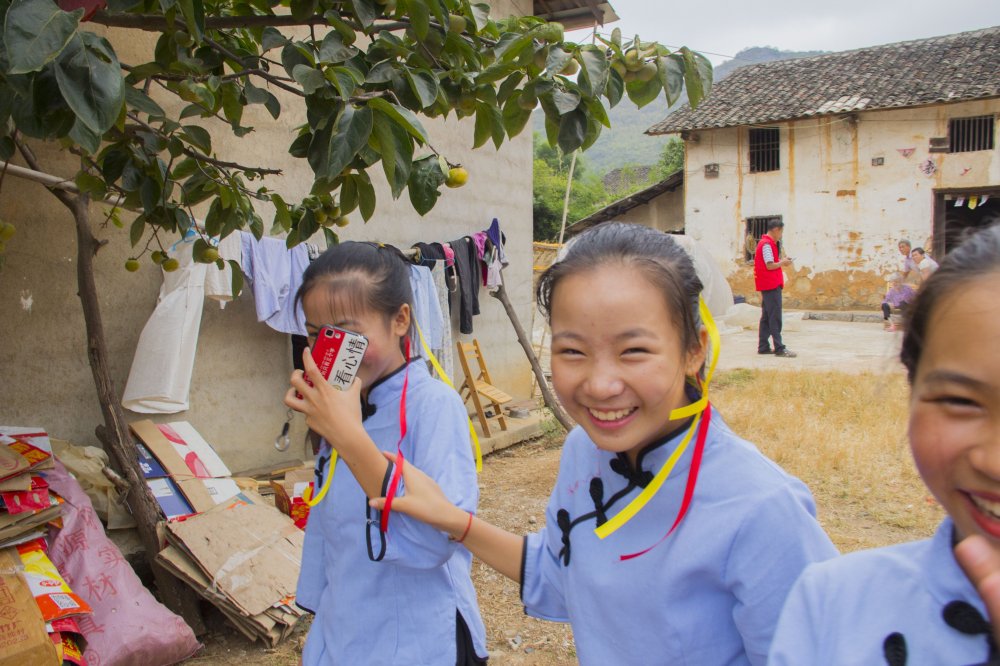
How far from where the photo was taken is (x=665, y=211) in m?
20.5

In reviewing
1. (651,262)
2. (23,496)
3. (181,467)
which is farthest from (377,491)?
(181,467)

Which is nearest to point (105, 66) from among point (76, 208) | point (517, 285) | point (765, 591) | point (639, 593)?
point (639, 593)

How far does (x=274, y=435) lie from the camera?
15.5 ft

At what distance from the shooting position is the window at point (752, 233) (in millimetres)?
17578

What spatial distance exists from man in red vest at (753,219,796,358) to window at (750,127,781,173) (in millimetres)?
8542

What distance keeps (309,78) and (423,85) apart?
0.26 m

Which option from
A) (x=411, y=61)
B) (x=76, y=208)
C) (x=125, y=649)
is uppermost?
(x=411, y=61)

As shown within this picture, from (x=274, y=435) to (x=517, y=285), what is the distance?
3.15m

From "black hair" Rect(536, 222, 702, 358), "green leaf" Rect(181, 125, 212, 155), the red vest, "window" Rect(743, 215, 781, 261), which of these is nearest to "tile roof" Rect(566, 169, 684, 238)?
"window" Rect(743, 215, 781, 261)

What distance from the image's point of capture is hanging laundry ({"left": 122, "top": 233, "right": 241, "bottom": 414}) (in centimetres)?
371

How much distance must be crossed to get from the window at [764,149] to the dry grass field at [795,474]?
36.2ft

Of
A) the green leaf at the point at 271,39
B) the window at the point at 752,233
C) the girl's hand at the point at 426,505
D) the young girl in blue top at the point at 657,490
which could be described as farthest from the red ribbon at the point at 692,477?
the window at the point at 752,233

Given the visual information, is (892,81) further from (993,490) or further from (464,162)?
(993,490)

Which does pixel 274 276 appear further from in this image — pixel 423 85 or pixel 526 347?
pixel 423 85
